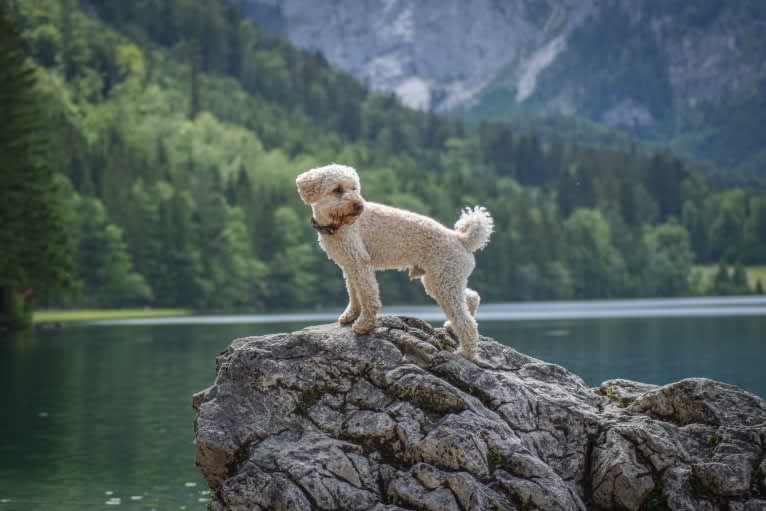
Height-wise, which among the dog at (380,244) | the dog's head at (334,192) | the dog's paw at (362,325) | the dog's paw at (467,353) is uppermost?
the dog's head at (334,192)

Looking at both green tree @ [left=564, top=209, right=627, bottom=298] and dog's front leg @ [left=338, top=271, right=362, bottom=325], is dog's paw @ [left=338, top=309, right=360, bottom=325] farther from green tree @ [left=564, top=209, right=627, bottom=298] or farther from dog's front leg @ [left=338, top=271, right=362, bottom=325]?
green tree @ [left=564, top=209, right=627, bottom=298]

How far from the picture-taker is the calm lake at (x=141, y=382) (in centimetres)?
2050

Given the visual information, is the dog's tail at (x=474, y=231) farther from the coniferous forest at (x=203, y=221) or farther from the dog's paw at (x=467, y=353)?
the coniferous forest at (x=203, y=221)

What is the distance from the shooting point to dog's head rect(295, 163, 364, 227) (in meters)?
13.2

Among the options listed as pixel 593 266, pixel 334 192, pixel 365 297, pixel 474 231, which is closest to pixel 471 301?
pixel 474 231

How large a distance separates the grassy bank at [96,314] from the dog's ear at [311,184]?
70516 millimetres

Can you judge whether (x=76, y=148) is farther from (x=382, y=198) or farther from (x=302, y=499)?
(x=302, y=499)

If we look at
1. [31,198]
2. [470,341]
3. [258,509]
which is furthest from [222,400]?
[31,198]

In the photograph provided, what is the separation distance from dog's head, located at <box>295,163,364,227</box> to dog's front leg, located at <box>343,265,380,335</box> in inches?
23.8

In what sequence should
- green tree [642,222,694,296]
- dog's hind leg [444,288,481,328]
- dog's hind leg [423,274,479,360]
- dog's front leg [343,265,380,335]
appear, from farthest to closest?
green tree [642,222,694,296], dog's hind leg [444,288,481,328], dog's hind leg [423,274,479,360], dog's front leg [343,265,380,335]

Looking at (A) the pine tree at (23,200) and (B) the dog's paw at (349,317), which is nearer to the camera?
(B) the dog's paw at (349,317)

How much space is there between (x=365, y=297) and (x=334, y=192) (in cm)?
132

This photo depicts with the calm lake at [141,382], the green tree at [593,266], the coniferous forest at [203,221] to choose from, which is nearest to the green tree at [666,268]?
the coniferous forest at [203,221]

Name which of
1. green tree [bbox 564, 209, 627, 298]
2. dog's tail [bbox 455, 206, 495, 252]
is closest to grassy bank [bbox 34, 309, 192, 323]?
green tree [bbox 564, 209, 627, 298]
